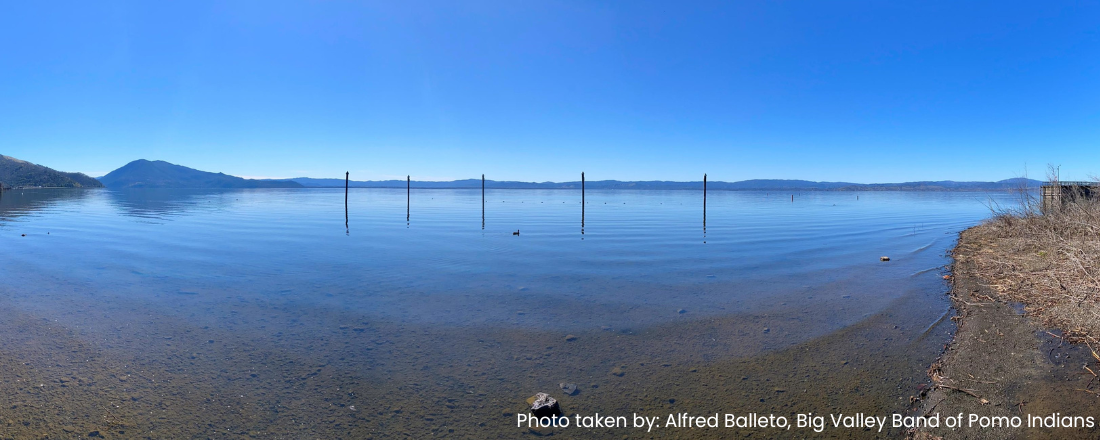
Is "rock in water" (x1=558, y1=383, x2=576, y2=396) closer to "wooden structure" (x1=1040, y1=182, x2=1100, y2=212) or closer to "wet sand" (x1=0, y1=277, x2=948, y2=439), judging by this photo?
"wet sand" (x1=0, y1=277, x2=948, y2=439)

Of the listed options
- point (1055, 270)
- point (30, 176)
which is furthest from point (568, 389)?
point (30, 176)

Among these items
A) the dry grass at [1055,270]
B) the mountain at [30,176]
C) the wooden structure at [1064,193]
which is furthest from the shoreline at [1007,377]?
the mountain at [30,176]

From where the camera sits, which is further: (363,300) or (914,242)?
(914,242)

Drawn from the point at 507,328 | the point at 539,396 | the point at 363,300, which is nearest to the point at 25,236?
the point at 363,300

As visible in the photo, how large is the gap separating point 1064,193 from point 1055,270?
13764 mm

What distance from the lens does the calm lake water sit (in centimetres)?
561

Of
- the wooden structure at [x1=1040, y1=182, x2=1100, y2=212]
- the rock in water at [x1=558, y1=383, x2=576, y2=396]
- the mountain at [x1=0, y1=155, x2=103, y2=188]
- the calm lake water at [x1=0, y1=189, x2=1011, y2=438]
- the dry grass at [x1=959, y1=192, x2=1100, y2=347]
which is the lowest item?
the rock in water at [x1=558, y1=383, x2=576, y2=396]

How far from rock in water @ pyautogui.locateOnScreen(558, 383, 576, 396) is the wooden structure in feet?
69.4

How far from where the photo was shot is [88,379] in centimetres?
624

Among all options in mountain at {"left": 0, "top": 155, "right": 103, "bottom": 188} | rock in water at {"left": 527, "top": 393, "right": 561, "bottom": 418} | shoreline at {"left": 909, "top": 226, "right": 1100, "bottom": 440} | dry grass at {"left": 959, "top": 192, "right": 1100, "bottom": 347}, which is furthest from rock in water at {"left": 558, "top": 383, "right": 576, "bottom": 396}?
mountain at {"left": 0, "top": 155, "right": 103, "bottom": 188}

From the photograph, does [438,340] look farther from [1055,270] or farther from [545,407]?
[1055,270]

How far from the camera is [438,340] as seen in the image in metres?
7.98

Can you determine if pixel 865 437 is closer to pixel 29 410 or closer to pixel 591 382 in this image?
pixel 591 382

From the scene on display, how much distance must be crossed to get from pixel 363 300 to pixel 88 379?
15.3 feet
